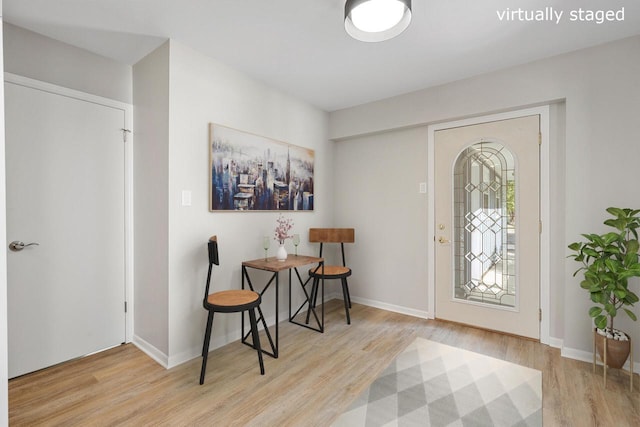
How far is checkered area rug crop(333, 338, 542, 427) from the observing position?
1.85 meters

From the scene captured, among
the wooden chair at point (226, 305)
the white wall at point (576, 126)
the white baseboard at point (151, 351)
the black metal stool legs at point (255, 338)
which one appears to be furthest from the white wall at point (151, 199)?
the white wall at point (576, 126)

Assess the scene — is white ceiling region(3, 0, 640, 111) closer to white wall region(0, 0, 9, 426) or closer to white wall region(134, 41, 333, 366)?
white wall region(134, 41, 333, 366)

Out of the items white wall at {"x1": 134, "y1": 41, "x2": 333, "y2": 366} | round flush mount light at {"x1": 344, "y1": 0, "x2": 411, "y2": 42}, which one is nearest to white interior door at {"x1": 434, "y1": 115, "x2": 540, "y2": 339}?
round flush mount light at {"x1": 344, "y1": 0, "x2": 411, "y2": 42}

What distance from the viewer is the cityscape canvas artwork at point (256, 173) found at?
2779 millimetres

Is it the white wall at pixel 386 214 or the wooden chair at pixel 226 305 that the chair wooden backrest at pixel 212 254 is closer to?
the wooden chair at pixel 226 305

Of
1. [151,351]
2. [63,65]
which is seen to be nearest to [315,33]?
[63,65]

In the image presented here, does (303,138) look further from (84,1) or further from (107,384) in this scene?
(107,384)

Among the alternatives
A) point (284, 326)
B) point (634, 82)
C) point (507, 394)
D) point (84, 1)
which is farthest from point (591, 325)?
point (84, 1)

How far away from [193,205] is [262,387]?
1522 millimetres

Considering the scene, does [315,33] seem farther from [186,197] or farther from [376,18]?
[186,197]

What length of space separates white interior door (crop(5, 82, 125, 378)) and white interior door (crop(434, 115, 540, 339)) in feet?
10.6

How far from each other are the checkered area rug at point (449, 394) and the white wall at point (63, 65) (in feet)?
10.4

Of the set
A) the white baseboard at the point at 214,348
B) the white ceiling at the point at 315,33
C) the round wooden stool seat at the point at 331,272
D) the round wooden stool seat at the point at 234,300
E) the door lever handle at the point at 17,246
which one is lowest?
the white baseboard at the point at 214,348

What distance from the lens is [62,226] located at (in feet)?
7.98
